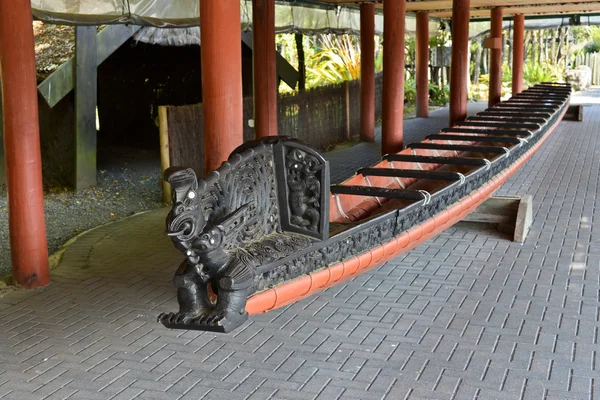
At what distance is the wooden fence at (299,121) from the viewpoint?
8.82 m

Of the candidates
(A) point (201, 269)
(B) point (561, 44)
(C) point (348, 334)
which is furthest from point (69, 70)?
(B) point (561, 44)

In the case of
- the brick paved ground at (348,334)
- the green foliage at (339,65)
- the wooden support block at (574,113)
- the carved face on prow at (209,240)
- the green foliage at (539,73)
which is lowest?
the brick paved ground at (348,334)

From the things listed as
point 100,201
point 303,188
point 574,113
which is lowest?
point 100,201

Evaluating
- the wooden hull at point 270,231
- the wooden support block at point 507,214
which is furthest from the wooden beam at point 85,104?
the wooden support block at point 507,214

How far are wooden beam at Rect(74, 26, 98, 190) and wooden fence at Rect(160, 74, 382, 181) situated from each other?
1.30 metres

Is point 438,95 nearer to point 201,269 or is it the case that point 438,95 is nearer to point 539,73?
point 539,73

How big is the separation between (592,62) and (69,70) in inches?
849

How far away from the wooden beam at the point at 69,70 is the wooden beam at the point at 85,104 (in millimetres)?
94

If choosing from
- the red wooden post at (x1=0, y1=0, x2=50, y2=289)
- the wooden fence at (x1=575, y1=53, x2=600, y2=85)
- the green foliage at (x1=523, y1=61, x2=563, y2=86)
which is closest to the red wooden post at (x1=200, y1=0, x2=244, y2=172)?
the red wooden post at (x1=0, y1=0, x2=50, y2=289)

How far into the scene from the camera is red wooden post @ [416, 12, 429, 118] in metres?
16.8

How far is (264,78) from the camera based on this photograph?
32.3 feet

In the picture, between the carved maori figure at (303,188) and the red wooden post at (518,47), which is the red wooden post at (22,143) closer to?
the carved maori figure at (303,188)

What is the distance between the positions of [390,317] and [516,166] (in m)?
3.76

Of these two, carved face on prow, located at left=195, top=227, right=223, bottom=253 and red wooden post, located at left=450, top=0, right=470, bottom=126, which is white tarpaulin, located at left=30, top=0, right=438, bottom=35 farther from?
carved face on prow, located at left=195, top=227, right=223, bottom=253
